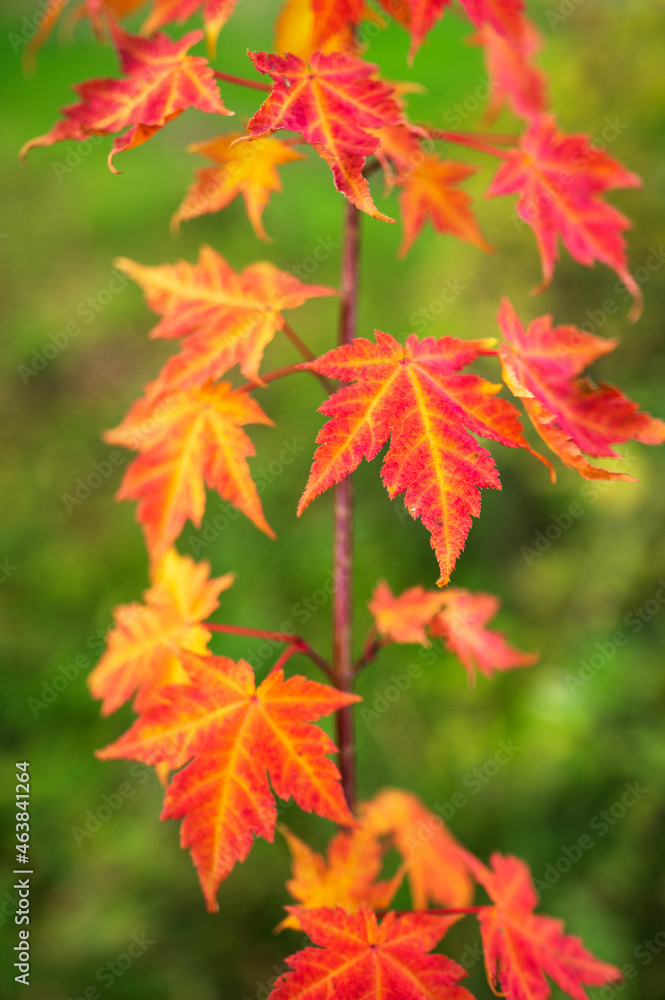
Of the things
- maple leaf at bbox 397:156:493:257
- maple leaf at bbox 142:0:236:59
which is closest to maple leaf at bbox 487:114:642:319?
maple leaf at bbox 397:156:493:257

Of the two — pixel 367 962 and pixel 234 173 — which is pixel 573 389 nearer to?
pixel 234 173

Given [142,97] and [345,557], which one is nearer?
[142,97]

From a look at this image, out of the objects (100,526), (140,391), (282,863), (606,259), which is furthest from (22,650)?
(606,259)

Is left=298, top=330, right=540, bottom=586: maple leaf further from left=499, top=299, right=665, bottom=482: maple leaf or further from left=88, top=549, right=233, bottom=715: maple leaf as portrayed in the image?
left=88, top=549, right=233, bottom=715: maple leaf

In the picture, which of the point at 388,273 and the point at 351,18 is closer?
the point at 351,18

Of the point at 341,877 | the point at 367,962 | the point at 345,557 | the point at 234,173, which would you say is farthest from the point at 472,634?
the point at 234,173

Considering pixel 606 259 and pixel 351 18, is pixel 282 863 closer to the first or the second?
pixel 606 259
